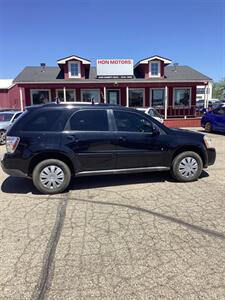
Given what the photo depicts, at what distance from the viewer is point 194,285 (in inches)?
108

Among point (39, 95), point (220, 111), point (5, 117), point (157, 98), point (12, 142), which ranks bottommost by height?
point (12, 142)

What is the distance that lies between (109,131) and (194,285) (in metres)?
3.52

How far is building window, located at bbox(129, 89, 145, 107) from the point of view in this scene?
910 inches

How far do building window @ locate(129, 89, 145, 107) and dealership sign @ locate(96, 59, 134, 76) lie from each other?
4.99 feet

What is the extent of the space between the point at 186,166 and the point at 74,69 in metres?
18.1

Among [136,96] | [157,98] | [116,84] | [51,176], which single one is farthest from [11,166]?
[157,98]

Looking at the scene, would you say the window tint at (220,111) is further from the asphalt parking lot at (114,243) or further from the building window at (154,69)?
the asphalt parking lot at (114,243)

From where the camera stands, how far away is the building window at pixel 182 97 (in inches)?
928

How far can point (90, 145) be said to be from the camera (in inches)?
218

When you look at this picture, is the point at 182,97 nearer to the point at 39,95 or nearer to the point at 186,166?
the point at 39,95

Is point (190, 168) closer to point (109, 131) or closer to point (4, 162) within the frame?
point (109, 131)

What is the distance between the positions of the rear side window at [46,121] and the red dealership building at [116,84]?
637 inches

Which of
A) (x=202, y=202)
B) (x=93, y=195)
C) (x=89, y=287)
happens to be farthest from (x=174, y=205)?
(x=89, y=287)

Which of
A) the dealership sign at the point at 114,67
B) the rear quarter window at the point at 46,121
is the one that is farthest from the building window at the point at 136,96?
the rear quarter window at the point at 46,121
